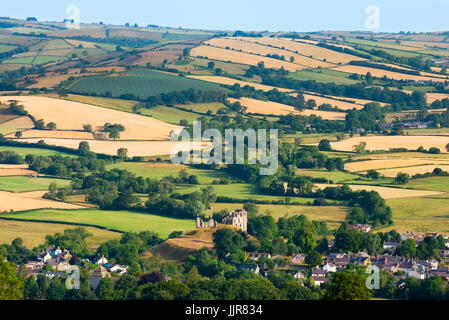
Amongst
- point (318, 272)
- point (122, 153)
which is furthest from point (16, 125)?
point (318, 272)

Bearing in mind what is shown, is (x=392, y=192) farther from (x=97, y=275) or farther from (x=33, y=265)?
(x=33, y=265)

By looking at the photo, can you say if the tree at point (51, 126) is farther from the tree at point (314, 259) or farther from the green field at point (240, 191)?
the tree at point (314, 259)

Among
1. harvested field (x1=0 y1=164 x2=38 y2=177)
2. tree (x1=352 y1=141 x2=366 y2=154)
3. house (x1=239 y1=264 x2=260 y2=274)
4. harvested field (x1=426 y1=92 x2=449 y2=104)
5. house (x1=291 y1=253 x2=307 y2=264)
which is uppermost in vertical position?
harvested field (x1=426 y1=92 x2=449 y2=104)

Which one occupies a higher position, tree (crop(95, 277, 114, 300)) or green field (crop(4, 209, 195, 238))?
tree (crop(95, 277, 114, 300))

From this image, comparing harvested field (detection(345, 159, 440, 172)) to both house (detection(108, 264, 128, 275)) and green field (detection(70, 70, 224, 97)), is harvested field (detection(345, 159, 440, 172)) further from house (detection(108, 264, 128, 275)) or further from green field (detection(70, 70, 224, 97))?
green field (detection(70, 70, 224, 97))

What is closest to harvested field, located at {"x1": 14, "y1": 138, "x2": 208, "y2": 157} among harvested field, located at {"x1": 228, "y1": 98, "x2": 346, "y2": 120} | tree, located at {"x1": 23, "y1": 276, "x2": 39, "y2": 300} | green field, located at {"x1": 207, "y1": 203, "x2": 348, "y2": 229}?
green field, located at {"x1": 207, "y1": 203, "x2": 348, "y2": 229}

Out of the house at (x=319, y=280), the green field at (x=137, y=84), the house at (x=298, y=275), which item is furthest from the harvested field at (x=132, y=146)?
the house at (x=319, y=280)
